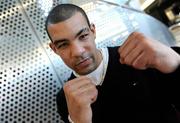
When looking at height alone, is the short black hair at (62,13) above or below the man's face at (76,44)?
above

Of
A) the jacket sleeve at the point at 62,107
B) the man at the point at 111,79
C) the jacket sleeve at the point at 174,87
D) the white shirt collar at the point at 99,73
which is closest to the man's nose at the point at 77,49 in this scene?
the man at the point at 111,79

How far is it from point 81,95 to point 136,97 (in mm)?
434

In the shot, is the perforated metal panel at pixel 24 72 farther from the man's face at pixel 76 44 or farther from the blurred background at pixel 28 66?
the man's face at pixel 76 44

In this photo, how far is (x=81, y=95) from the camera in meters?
1.27

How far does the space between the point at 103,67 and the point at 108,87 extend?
0.11 meters

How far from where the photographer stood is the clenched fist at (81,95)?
1.26 metres

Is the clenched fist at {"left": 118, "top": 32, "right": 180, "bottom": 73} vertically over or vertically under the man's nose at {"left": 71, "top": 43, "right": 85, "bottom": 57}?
over

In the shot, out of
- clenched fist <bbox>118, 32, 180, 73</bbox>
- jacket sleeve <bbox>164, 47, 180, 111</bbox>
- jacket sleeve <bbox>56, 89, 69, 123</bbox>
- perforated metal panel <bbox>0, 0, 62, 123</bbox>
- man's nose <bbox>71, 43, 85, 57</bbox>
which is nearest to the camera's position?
clenched fist <bbox>118, 32, 180, 73</bbox>

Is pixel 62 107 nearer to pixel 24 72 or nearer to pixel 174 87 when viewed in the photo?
pixel 24 72

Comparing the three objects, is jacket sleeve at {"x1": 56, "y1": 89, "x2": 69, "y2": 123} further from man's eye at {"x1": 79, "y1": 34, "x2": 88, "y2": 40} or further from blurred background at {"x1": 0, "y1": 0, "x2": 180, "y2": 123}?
man's eye at {"x1": 79, "y1": 34, "x2": 88, "y2": 40}

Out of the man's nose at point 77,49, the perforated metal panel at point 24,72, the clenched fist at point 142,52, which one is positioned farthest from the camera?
the perforated metal panel at point 24,72

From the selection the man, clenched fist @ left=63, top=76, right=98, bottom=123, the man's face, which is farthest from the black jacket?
clenched fist @ left=63, top=76, right=98, bottom=123

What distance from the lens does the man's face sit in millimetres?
1604

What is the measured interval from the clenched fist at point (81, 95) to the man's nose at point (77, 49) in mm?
318
